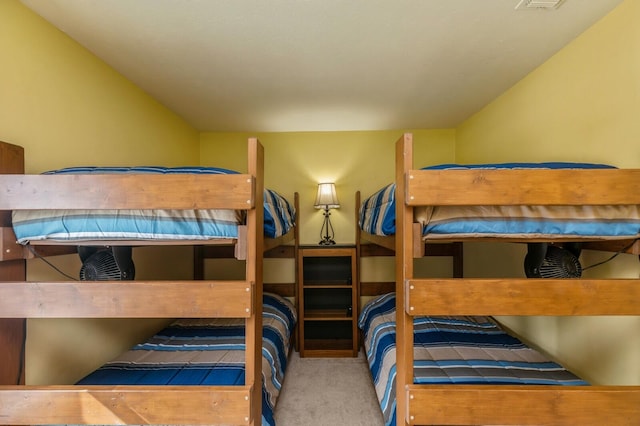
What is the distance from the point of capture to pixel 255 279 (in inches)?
43.5

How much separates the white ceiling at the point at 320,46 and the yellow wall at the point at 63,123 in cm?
10

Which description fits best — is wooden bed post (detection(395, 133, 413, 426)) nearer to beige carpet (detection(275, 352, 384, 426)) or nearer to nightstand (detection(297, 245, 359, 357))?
beige carpet (detection(275, 352, 384, 426))

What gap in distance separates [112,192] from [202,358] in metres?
1.22

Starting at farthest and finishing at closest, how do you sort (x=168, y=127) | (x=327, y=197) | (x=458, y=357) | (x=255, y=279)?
(x=327, y=197) → (x=168, y=127) → (x=458, y=357) → (x=255, y=279)

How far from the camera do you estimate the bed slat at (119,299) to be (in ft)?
3.34

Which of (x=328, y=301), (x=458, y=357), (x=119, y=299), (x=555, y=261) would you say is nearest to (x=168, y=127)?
(x=119, y=299)

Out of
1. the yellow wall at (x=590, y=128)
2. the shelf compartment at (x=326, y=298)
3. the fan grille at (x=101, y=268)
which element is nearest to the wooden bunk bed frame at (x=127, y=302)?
the fan grille at (x=101, y=268)

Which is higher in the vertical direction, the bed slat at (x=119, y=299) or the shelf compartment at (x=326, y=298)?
the bed slat at (x=119, y=299)

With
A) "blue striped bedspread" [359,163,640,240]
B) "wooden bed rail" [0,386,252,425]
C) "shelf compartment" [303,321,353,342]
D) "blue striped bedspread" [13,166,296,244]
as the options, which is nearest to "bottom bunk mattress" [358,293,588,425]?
"shelf compartment" [303,321,353,342]

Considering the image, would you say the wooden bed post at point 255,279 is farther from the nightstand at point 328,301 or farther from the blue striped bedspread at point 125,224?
the nightstand at point 328,301

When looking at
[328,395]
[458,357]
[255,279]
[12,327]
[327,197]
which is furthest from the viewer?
[327,197]

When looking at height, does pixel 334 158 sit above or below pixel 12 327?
above

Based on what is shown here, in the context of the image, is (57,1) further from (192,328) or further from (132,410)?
(192,328)

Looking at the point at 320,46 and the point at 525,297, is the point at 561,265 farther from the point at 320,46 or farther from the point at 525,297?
the point at 320,46
